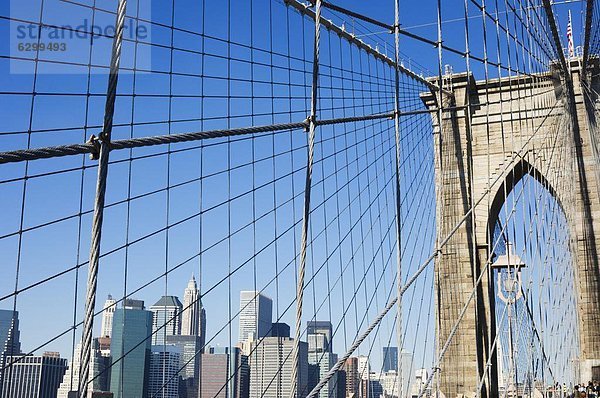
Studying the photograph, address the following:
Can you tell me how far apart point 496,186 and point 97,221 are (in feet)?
39.3

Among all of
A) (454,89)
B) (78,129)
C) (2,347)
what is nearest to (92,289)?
(78,129)

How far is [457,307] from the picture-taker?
37.3 ft

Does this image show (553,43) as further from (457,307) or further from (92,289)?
(92,289)

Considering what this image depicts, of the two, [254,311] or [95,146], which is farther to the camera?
[254,311]

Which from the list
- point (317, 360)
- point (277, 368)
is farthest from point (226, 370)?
point (317, 360)

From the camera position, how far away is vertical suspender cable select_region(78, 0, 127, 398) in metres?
1.85

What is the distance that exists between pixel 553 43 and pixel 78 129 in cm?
1182

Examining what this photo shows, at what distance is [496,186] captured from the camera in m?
13.1

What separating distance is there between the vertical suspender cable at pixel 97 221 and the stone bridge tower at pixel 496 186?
9698 mm

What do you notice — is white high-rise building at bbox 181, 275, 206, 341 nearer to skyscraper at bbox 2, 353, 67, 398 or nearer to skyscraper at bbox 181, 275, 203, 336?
skyscraper at bbox 181, 275, 203, 336

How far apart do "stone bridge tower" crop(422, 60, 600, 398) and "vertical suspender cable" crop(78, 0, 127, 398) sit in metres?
9.70

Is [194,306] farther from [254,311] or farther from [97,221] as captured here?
[97,221]

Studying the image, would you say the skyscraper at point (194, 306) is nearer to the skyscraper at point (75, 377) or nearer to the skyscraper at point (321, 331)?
the skyscraper at point (75, 377)

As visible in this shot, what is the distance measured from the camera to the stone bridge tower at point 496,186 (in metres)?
11.3
